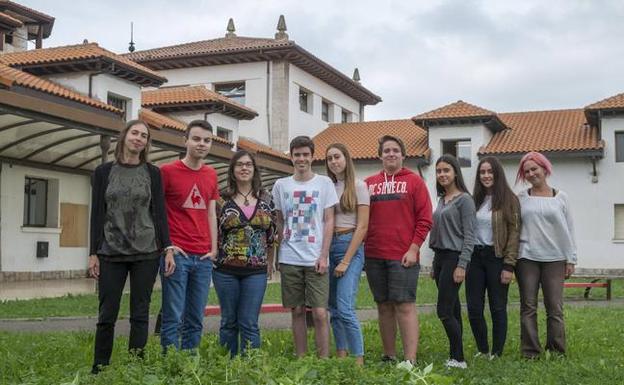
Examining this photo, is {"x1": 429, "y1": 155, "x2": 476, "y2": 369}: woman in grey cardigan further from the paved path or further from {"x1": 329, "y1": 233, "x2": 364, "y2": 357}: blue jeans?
the paved path

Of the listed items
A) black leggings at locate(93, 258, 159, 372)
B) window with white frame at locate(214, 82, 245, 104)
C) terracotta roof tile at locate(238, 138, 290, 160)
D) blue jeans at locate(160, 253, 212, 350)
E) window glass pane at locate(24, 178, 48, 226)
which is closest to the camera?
black leggings at locate(93, 258, 159, 372)

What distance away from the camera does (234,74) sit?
111ft

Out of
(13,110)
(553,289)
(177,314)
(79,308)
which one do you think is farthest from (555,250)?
(13,110)

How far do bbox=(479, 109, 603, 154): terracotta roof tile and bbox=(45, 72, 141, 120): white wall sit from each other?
46.7 ft

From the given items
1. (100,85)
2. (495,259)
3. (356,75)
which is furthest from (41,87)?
(356,75)

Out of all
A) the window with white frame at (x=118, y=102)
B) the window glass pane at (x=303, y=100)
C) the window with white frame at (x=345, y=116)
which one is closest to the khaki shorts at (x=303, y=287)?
the window with white frame at (x=118, y=102)

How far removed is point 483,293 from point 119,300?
332cm

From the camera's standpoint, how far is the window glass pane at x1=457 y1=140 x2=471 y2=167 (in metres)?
30.5

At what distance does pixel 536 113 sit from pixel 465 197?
29.5 m

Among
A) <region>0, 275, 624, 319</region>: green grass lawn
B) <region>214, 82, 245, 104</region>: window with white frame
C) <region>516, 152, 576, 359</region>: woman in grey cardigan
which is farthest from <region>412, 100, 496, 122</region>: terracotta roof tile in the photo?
<region>516, 152, 576, 359</region>: woman in grey cardigan

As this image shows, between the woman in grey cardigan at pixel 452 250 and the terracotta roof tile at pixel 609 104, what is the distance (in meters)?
24.1

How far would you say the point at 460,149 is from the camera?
30844mm

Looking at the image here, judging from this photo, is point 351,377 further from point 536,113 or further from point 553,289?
point 536,113

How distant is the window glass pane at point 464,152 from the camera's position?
3055 centimetres
